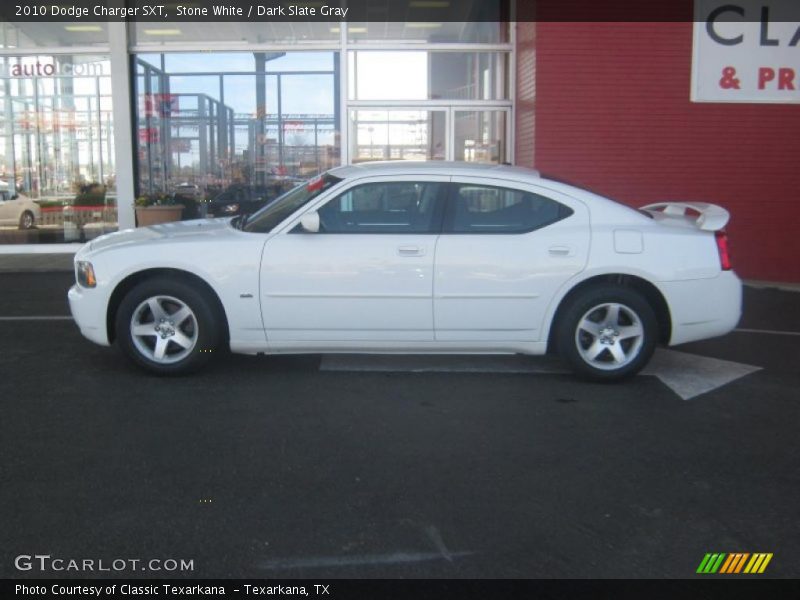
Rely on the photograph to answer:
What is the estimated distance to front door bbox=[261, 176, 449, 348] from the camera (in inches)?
248

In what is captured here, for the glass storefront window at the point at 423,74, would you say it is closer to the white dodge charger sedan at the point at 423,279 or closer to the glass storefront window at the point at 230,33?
the glass storefront window at the point at 230,33

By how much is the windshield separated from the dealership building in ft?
18.1

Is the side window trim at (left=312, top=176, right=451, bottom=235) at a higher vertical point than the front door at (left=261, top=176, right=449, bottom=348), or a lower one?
higher

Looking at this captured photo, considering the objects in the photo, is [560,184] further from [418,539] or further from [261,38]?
[261,38]

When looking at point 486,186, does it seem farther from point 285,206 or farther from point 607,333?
point 285,206

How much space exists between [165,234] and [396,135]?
7.77m

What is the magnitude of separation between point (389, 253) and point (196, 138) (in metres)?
8.91

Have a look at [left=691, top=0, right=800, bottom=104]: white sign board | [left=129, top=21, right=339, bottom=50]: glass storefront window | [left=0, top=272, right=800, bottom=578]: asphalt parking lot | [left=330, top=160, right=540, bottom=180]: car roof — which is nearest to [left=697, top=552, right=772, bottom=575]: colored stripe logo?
[left=0, top=272, right=800, bottom=578]: asphalt parking lot

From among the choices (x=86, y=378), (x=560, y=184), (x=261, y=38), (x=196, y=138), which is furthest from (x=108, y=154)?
(x=560, y=184)

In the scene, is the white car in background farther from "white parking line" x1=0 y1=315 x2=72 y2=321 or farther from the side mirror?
the side mirror

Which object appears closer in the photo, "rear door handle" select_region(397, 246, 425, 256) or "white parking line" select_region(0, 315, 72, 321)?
"rear door handle" select_region(397, 246, 425, 256)

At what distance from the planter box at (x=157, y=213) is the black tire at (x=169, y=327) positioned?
752 centimetres

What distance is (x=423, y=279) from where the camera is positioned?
6316 mm

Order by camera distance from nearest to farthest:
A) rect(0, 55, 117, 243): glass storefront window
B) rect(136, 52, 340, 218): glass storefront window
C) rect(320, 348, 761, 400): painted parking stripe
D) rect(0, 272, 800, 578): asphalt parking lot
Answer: rect(0, 272, 800, 578): asphalt parking lot
rect(320, 348, 761, 400): painted parking stripe
rect(136, 52, 340, 218): glass storefront window
rect(0, 55, 117, 243): glass storefront window
